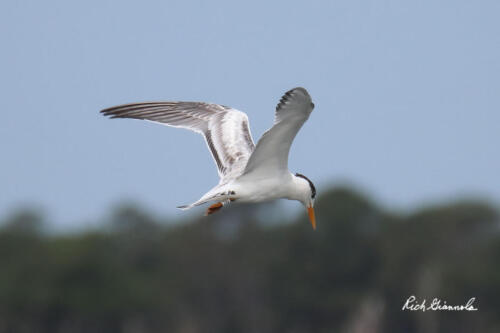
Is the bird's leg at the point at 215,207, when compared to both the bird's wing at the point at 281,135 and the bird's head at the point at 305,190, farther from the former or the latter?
the bird's head at the point at 305,190

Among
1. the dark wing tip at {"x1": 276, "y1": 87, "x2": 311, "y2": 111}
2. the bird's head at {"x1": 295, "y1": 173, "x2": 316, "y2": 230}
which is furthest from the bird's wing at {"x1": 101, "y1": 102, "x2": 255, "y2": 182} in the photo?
the dark wing tip at {"x1": 276, "y1": 87, "x2": 311, "y2": 111}

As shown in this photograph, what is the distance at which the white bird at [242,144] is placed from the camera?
53.7 feet

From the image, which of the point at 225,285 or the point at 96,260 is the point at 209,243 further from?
the point at 96,260

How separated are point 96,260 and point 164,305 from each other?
15.6ft

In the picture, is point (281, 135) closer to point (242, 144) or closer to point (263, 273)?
point (242, 144)

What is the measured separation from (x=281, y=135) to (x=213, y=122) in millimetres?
3539

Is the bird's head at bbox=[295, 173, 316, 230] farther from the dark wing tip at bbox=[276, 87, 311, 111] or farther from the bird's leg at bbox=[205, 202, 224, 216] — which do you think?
the dark wing tip at bbox=[276, 87, 311, 111]

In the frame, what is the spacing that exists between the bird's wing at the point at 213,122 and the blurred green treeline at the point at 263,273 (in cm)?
3744

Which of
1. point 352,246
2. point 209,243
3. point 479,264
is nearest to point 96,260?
point 209,243

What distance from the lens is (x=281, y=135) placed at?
16641 millimetres

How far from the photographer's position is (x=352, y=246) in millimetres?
67750

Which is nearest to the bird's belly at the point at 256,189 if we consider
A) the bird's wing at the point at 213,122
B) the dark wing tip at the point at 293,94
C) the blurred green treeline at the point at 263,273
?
the bird's wing at the point at 213,122

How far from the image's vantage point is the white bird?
1636 cm

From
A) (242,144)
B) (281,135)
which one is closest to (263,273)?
(242,144)
